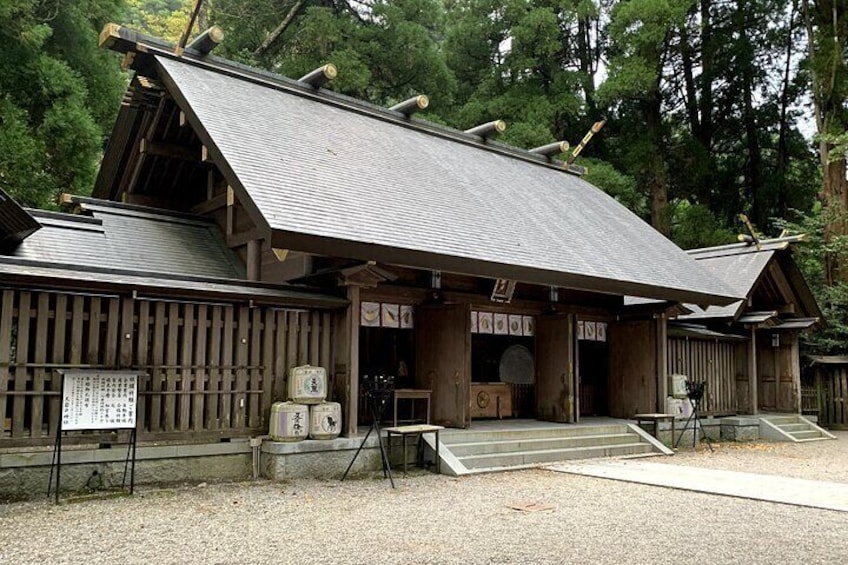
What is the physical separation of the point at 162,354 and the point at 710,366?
456 inches

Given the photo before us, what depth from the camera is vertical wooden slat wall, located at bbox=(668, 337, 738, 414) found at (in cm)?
1445

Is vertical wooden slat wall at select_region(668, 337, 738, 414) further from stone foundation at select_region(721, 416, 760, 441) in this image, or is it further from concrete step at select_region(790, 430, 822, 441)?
concrete step at select_region(790, 430, 822, 441)

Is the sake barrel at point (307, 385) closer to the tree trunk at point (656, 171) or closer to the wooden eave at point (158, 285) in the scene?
the wooden eave at point (158, 285)

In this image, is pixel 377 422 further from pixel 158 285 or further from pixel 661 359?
pixel 661 359

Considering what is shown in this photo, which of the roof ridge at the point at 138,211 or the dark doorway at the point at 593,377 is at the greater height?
the roof ridge at the point at 138,211

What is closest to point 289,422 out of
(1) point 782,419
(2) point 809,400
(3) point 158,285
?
(3) point 158,285

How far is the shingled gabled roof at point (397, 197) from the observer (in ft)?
27.6

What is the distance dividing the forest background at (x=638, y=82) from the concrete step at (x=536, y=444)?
9377 mm

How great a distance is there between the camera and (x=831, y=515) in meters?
6.95

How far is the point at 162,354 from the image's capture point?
8062 mm

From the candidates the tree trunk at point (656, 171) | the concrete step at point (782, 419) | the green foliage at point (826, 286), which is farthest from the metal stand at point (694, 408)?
the tree trunk at point (656, 171)

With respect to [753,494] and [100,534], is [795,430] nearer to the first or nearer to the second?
[753,494]

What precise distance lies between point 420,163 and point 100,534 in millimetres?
7879

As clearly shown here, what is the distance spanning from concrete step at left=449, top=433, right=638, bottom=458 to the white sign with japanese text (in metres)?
4.27
